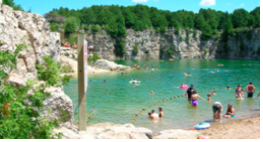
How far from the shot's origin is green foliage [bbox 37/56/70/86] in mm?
4535

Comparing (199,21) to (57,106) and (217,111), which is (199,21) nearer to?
(217,111)

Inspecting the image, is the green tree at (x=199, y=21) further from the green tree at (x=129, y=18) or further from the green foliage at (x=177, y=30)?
the green tree at (x=129, y=18)

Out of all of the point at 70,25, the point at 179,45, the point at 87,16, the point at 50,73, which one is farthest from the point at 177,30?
the point at 50,73

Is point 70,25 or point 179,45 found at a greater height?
point 70,25

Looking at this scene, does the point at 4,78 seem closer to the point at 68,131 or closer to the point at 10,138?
the point at 10,138

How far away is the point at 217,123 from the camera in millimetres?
9594

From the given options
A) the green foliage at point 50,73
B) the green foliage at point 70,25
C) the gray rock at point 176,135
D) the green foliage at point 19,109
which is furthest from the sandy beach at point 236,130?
the green foliage at point 70,25

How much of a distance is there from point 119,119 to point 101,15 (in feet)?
153

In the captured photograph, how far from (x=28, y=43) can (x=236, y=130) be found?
6455mm

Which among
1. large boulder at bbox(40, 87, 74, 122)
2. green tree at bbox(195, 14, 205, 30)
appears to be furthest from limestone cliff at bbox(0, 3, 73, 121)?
green tree at bbox(195, 14, 205, 30)

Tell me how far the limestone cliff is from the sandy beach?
4.48 metres

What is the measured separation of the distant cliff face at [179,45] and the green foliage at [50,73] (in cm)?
5031

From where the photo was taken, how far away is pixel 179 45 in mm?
62281

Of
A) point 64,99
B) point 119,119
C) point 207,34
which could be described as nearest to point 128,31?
point 207,34
